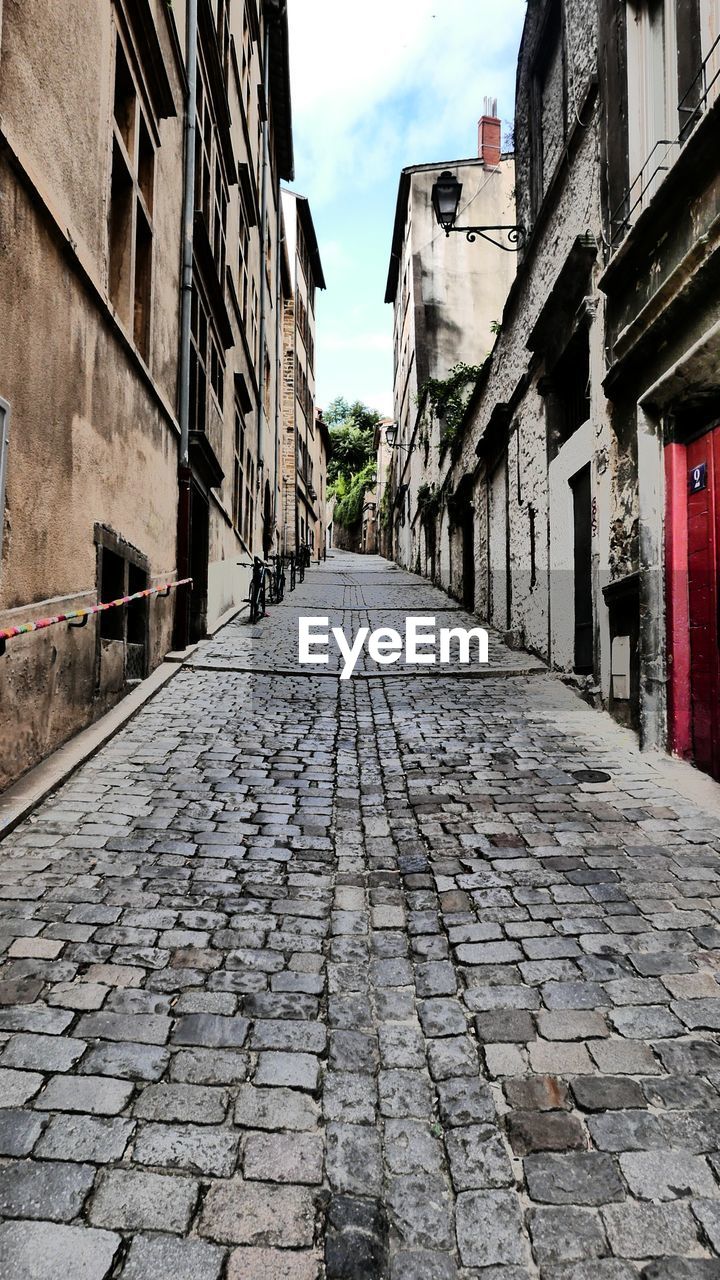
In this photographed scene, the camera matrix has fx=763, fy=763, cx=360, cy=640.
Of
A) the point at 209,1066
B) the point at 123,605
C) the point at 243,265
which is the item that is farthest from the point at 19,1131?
the point at 243,265

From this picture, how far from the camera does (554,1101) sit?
213 cm

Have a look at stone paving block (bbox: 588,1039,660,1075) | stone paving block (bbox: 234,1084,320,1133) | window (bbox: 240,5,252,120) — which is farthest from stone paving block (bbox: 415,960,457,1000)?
window (bbox: 240,5,252,120)

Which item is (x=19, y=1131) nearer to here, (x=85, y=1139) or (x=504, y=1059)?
(x=85, y=1139)

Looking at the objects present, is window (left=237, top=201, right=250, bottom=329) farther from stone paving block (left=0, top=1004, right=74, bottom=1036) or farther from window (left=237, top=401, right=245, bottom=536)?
stone paving block (left=0, top=1004, right=74, bottom=1036)

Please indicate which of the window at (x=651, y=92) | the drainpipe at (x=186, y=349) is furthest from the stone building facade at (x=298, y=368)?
the window at (x=651, y=92)

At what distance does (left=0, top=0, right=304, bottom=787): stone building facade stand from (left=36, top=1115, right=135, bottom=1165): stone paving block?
239cm

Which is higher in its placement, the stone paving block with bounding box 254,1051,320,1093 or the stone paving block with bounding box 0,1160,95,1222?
the stone paving block with bounding box 254,1051,320,1093

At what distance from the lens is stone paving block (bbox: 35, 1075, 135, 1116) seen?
81.0 inches

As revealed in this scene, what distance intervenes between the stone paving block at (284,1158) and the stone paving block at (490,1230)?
360 millimetres

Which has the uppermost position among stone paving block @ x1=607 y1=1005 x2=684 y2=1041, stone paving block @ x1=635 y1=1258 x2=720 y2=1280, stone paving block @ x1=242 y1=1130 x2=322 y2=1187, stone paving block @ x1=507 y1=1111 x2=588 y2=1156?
stone paving block @ x1=607 y1=1005 x2=684 y2=1041

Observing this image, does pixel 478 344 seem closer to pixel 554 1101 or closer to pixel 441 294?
pixel 441 294

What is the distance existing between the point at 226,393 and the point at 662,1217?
13.5 meters

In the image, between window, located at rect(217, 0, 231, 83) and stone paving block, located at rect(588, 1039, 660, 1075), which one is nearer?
stone paving block, located at rect(588, 1039, 660, 1075)

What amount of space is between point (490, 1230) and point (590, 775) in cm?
341
